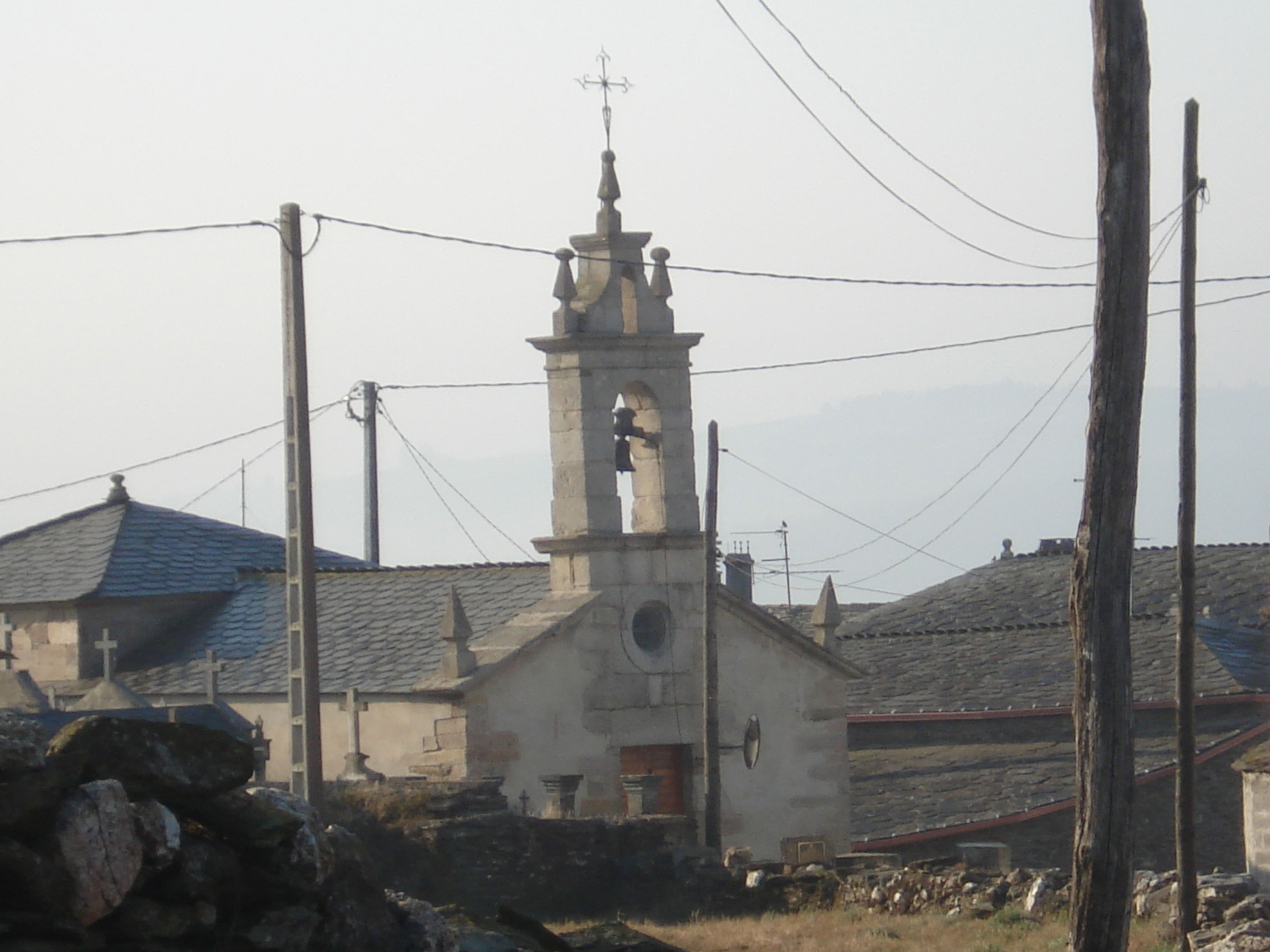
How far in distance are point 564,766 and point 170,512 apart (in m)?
12.3

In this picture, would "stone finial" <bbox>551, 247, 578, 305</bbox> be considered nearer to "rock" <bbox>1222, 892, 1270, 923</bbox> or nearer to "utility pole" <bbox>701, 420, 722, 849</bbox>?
"utility pole" <bbox>701, 420, 722, 849</bbox>

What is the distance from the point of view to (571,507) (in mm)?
27234

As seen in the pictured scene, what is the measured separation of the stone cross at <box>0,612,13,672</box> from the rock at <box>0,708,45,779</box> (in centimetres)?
1993

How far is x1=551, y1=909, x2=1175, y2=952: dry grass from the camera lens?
17.0 metres

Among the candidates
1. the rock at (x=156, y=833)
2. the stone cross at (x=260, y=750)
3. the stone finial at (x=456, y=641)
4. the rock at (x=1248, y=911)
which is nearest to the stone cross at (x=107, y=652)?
the stone cross at (x=260, y=750)

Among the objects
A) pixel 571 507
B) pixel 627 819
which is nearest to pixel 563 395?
pixel 571 507

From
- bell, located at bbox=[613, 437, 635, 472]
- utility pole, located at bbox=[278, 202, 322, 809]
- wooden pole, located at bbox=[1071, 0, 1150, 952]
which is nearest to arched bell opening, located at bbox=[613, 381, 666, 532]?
bell, located at bbox=[613, 437, 635, 472]

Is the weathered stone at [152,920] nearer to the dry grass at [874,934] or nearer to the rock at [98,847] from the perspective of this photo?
the rock at [98,847]

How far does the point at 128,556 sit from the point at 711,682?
11826 millimetres

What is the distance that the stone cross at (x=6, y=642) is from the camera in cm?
2929

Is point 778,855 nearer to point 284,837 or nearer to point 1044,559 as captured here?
point 1044,559

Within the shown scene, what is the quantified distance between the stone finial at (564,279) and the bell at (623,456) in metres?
2.02

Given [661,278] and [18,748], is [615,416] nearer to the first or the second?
[661,278]

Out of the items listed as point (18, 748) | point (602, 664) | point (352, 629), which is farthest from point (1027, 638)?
point (18, 748)
